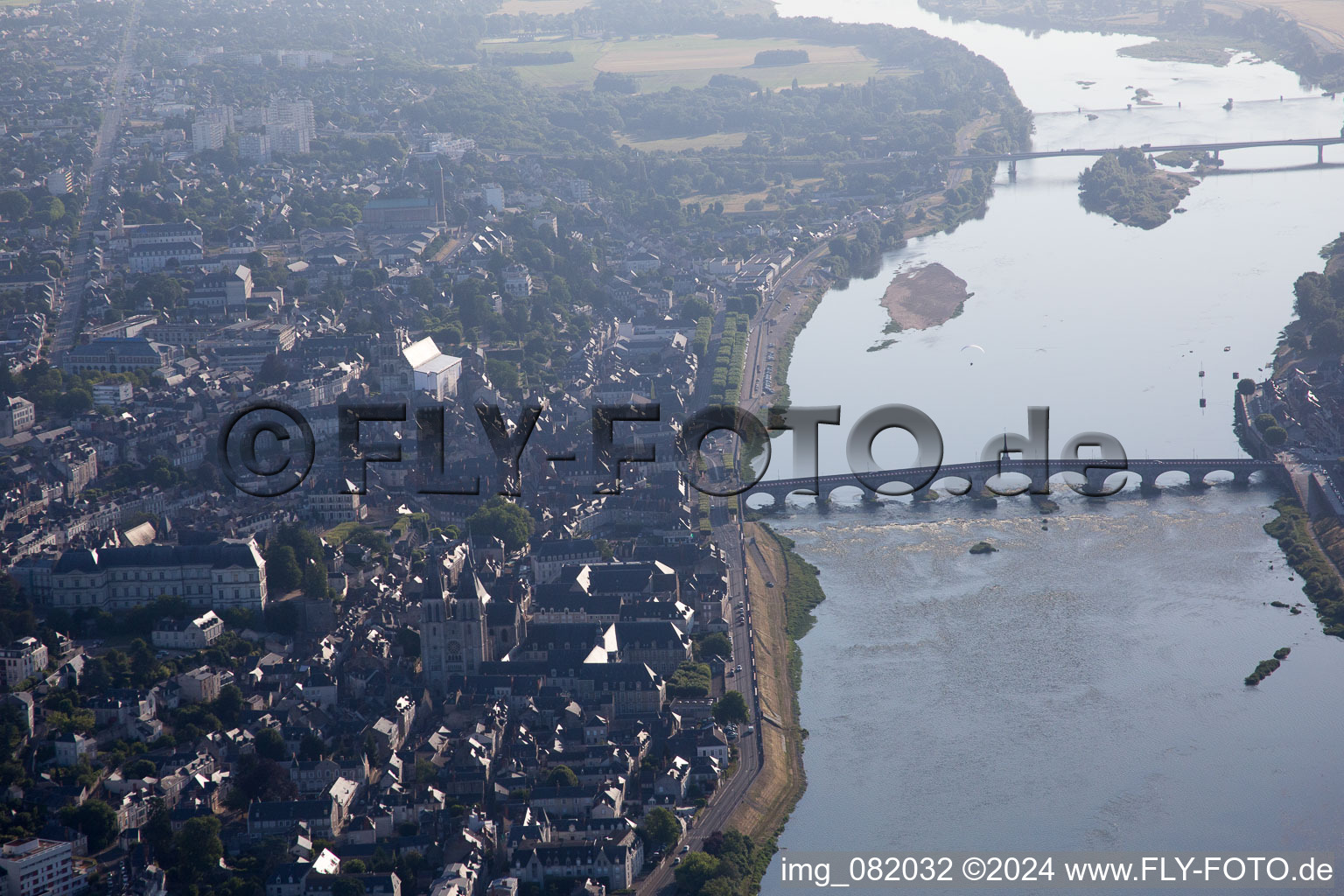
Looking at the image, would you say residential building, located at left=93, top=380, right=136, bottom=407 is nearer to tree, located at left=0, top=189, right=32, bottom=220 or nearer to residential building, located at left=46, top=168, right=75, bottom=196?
tree, located at left=0, top=189, right=32, bottom=220

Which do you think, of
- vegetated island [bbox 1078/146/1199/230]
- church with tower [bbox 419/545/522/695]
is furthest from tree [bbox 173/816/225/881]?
vegetated island [bbox 1078/146/1199/230]

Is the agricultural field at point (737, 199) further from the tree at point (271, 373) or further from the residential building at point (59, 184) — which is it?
the tree at point (271, 373)

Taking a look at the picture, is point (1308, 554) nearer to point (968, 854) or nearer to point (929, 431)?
point (929, 431)

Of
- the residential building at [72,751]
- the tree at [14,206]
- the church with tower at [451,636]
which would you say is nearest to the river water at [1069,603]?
the church with tower at [451,636]

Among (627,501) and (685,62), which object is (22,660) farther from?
(685,62)

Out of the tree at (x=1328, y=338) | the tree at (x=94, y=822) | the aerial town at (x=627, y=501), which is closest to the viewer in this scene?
the tree at (x=94, y=822)

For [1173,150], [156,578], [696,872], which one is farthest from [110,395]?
[1173,150]

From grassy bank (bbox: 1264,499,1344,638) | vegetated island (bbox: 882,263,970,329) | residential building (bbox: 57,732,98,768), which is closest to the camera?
residential building (bbox: 57,732,98,768)
